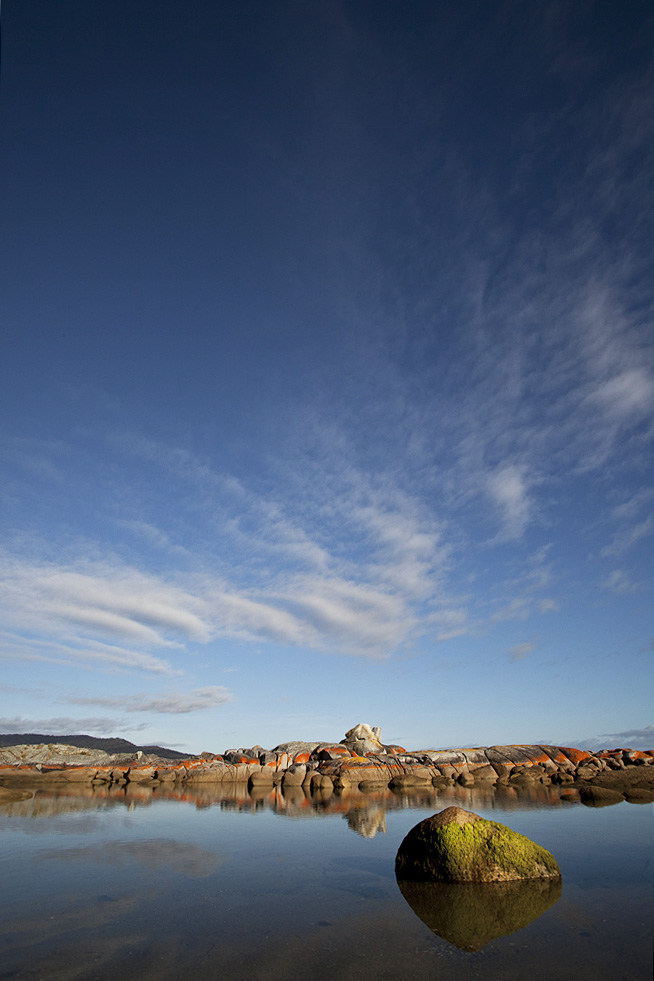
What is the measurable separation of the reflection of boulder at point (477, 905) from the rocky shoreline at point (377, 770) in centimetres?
3083

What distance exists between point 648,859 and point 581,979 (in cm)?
885

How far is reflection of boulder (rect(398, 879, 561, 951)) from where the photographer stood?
709 centimetres

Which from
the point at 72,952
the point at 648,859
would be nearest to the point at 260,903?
the point at 72,952

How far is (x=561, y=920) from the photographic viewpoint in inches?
296

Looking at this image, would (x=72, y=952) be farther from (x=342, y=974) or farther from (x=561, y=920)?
(x=561, y=920)

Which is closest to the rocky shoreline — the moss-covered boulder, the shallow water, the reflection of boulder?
the shallow water

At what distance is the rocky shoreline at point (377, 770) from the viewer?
126ft

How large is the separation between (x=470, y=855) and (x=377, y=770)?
114 feet

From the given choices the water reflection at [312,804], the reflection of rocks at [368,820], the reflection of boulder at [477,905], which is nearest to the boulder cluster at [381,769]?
the water reflection at [312,804]

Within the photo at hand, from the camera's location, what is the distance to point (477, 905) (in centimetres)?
830

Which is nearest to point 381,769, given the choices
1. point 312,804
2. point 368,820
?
point 312,804

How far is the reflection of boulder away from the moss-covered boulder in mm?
162

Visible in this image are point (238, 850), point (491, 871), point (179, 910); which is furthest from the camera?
point (238, 850)

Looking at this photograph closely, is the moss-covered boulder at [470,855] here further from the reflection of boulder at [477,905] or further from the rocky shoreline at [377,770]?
the rocky shoreline at [377,770]
